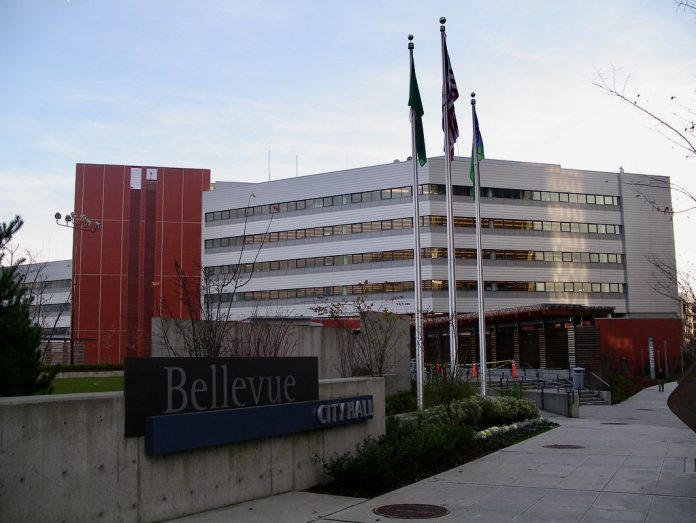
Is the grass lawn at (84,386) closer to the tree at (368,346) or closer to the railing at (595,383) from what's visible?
the tree at (368,346)

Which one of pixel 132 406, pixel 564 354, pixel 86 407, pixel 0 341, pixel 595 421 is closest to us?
pixel 86 407

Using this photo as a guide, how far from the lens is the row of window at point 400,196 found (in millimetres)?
68000

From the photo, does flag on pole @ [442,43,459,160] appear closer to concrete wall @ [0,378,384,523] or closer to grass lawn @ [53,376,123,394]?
grass lawn @ [53,376,123,394]

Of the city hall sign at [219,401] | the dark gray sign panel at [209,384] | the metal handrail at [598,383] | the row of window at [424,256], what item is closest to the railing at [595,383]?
the metal handrail at [598,383]

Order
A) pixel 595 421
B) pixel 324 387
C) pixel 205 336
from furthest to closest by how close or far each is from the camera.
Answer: pixel 595 421 → pixel 205 336 → pixel 324 387

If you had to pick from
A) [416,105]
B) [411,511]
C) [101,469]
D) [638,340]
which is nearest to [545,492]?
[411,511]

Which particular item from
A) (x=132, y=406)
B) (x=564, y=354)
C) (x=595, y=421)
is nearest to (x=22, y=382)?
(x=132, y=406)

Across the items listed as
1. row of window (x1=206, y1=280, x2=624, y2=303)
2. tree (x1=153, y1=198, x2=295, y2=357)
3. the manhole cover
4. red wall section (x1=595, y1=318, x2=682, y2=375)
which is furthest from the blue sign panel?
row of window (x1=206, y1=280, x2=624, y2=303)

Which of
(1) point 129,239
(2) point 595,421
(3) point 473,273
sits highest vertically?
(1) point 129,239

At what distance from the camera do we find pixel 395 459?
11.1 meters

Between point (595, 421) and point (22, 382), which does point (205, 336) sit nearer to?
point (22, 382)

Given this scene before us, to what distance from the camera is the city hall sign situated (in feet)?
26.7

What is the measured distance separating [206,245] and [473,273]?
96.1 ft

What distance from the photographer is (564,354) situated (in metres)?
48.1
